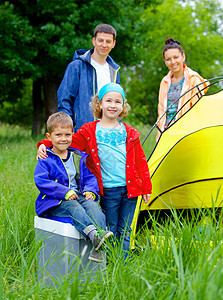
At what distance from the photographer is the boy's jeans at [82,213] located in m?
2.46

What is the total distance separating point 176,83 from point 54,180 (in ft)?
6.10

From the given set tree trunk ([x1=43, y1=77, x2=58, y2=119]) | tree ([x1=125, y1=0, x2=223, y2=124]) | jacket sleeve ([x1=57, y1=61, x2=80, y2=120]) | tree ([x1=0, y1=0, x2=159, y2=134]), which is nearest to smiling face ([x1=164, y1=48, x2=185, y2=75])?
jacket sleeve ([x1=57, y1=61, x2=80, y2=120])

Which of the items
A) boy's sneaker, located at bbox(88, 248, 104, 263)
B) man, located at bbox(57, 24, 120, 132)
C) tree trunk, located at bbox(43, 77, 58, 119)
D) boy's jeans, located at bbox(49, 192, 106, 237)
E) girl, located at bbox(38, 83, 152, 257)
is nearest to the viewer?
boy's sneaker, located at bbox(88, 248, 104, 263)

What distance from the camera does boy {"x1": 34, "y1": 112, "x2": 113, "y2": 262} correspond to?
249 cm

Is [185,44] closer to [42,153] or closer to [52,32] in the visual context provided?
[52,32]

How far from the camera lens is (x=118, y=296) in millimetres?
1950

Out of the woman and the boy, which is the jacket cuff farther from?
the woman

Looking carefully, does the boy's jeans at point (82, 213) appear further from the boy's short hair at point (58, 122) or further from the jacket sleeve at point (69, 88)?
the jacket sleeve at point (69, 88)

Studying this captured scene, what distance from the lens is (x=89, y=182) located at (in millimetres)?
2836

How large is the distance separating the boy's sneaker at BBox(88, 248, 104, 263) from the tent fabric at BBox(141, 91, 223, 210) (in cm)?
106

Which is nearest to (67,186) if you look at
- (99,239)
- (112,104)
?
(99,239)

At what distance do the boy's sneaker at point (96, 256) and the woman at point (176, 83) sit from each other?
1.66 meters

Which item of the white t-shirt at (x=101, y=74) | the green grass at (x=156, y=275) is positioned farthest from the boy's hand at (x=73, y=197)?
the white t-shirt at (x=101, y=74)

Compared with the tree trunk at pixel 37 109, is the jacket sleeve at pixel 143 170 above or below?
below
